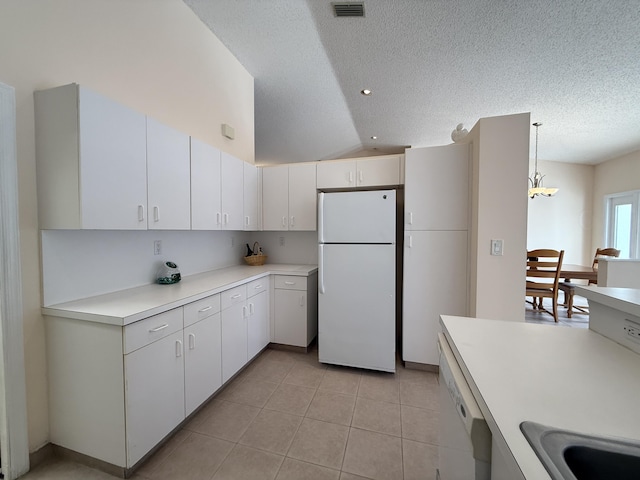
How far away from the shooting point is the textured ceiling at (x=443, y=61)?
7.07 ft

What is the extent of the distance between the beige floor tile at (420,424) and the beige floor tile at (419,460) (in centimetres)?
5

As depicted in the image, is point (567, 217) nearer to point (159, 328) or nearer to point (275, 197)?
point (275, 197)

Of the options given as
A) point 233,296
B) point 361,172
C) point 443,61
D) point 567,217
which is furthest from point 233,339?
point 567,217

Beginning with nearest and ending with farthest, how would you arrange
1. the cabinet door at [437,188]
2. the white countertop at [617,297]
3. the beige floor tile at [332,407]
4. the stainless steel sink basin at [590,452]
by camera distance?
the stainless steel sink basin at [590,452]
the white countertop at [617,297]
the beige floor tile at [332,407]
the cabinet door at [437,188]

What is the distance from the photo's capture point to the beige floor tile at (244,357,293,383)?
240 centimetres

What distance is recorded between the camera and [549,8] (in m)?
2.02

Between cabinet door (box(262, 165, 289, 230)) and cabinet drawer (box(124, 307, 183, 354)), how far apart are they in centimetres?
174

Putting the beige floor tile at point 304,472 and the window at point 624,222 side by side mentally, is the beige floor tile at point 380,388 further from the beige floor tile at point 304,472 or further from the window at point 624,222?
the window at point 624,222

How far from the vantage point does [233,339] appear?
2262mm

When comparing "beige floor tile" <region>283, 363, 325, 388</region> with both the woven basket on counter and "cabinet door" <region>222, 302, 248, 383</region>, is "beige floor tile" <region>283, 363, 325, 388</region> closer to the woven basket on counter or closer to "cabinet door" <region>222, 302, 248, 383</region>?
"cabinet door" <region>222, 302, 248, 383</region>

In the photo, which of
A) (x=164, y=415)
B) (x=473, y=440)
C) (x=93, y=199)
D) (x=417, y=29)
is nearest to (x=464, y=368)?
(x=473, y=440)

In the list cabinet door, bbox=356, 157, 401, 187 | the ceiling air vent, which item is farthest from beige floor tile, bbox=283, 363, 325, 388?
the ceiling air vent

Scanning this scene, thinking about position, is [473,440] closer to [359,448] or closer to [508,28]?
[359,448]

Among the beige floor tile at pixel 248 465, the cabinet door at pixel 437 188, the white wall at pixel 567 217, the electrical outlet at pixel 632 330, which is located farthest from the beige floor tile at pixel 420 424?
the white wall at pixel 567 217
